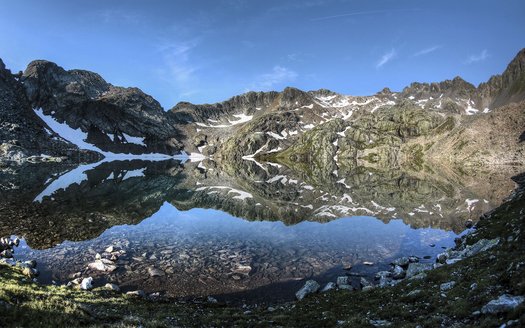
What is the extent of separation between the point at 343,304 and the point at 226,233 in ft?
93.0

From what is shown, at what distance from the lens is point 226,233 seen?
47.9 m

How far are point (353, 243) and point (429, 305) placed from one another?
26786 millimetres

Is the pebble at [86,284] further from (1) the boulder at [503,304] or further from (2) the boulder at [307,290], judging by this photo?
(1) the boulder at [503,304]

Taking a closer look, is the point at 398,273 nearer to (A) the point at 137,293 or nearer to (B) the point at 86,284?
(A) the point at 137,293

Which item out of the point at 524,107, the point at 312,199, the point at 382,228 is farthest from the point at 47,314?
the point at 524,107

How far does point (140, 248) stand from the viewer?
39.0 meters

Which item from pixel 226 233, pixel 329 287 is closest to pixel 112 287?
pixel 329 287

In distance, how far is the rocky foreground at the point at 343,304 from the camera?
1315 cm

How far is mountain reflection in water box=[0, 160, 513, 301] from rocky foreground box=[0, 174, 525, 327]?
414 cm

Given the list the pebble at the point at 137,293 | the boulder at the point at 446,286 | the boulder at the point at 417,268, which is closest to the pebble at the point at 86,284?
the pebble at the point at 137,293

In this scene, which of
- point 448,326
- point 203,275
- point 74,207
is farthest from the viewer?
point 74,207

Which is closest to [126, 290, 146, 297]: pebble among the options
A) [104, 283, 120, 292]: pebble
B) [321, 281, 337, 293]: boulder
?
[104, 283, 120, 292]: pebble

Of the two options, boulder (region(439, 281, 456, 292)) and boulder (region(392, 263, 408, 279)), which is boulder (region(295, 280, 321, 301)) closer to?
boulder (region(392, 263, 408, 279))

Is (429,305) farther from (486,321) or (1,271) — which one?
(1,271)
